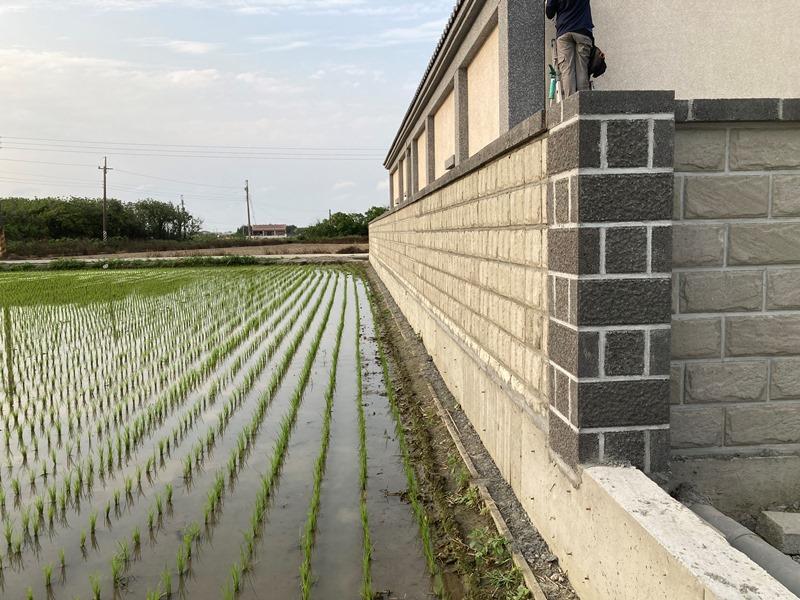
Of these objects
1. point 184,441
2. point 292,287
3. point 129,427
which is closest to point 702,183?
point 184,441

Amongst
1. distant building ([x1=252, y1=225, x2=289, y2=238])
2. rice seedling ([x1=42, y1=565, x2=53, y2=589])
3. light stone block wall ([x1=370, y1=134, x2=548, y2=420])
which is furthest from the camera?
distant building ([x1=252, y1=225, x2=289, y2=238])

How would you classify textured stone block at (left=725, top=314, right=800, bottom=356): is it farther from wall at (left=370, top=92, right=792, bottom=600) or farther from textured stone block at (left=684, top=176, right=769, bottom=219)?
wall at (left=370, top=92, right=792, bottom=600)

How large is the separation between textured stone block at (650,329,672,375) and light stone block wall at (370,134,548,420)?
549 millimetres

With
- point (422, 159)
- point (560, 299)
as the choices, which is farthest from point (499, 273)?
point (422, 159)

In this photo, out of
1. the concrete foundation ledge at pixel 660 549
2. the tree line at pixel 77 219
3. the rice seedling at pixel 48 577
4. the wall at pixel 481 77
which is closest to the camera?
the concrete foundation ledge at pixel 660 549

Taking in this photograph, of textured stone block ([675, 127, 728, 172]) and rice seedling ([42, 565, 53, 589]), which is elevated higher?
textured stone block ([675, 127, 728, 172])

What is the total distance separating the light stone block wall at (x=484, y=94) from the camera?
852 cm

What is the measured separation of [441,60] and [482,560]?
941 centimetres

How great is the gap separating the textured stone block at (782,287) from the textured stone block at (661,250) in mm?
772

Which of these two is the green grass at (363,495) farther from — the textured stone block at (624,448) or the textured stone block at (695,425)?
the textured stone block at (695,425)

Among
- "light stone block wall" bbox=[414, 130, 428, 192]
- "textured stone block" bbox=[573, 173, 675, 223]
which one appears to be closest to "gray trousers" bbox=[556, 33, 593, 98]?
"textured stone block" bbox=[573, 173, 675, 223]

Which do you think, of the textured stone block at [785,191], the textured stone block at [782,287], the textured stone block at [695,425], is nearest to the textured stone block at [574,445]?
the textured stone block at [695,425]

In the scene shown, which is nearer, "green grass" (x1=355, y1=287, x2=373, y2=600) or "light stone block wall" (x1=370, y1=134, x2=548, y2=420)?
"green grass" (x1=355, y1=287, x2=373, y2=600)

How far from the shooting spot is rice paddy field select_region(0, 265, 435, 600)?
3217 millimetres
